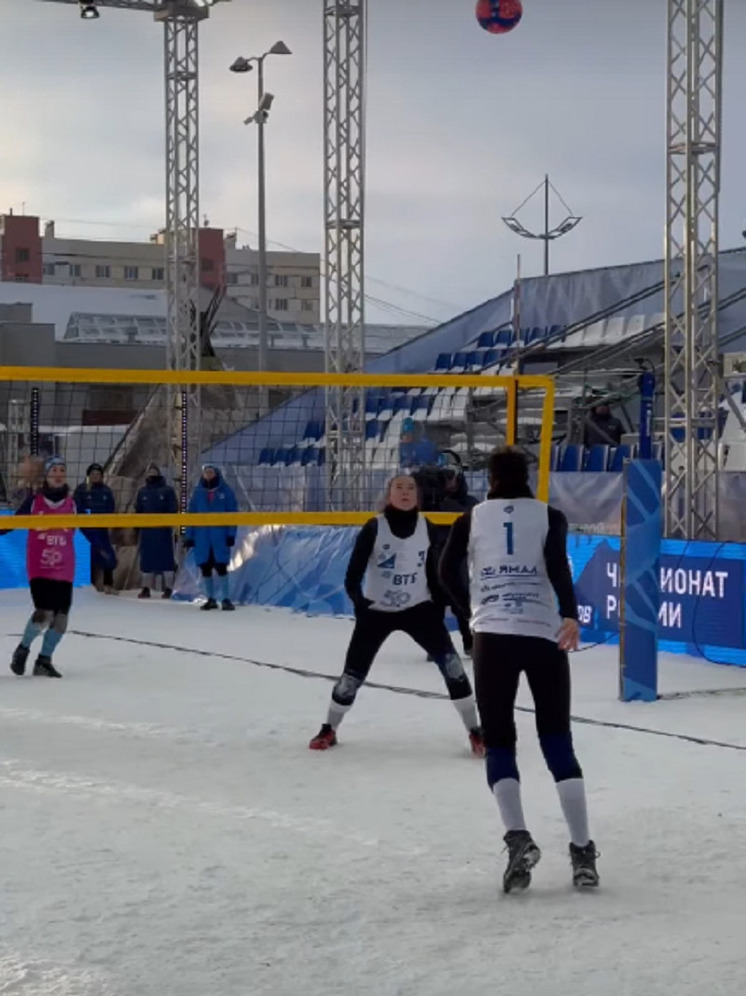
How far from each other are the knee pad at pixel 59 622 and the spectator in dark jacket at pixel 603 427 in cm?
1069

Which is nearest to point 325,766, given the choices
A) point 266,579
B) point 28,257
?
point 266,579

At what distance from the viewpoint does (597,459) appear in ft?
68.9

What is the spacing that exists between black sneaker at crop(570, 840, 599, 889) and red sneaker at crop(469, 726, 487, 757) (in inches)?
112

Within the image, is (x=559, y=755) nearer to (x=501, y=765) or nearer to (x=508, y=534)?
(x=501, y=765)

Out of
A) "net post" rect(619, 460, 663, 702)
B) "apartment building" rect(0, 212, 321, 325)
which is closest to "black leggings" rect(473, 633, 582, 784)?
"net post" rect(619, 460, 663, 702)

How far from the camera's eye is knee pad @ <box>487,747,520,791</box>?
639 cm

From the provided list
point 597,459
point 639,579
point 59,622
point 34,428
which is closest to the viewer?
point 639,579

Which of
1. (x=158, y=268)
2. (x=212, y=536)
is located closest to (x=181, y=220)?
(x=212, y=536)

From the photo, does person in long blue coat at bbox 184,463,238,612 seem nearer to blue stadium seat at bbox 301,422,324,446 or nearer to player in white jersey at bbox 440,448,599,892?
blue stadium seat at bbox 301,422,324,446

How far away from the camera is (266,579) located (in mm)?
19328

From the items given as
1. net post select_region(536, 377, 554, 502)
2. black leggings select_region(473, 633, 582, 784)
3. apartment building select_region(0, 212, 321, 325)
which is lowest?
black leggings select_region(473, 633, 582, 784)

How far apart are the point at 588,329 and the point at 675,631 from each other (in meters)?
15.0

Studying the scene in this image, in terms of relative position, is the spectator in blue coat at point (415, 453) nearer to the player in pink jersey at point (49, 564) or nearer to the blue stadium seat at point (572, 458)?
the blue stadium seat at point (572, 458)

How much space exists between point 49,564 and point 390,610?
13.4 feet
